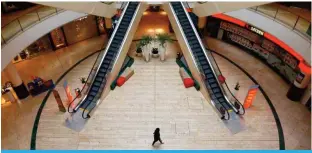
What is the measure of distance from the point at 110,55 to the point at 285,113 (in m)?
10.1

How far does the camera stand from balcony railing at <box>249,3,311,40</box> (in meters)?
10.5

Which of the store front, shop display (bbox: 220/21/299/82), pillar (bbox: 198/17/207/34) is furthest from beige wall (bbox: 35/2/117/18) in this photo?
shop display (bbox: 220/21/299/82)

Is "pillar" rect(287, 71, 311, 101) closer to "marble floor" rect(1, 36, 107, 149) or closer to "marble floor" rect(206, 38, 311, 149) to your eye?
"marble floor" rect(206, 38, 311, 149)

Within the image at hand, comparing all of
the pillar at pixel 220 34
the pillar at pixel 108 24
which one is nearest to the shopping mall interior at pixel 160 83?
the pillar at pixel 220 34

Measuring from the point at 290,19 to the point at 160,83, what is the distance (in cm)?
750

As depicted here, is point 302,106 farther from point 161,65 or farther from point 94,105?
point 94,105

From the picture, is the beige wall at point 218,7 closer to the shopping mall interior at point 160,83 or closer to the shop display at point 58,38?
the shopping mall interior at point 160,83

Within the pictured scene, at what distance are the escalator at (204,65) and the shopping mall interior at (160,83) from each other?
0.19ft

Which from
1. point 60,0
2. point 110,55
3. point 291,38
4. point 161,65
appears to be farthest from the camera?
point 161,65

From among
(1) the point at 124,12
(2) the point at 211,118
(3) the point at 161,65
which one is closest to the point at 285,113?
(2) the point at 211,118

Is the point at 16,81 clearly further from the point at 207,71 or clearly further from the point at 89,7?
the point at 207,71

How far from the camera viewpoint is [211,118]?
12336 millimetres

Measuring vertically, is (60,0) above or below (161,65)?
above

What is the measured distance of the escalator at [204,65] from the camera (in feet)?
41.3
